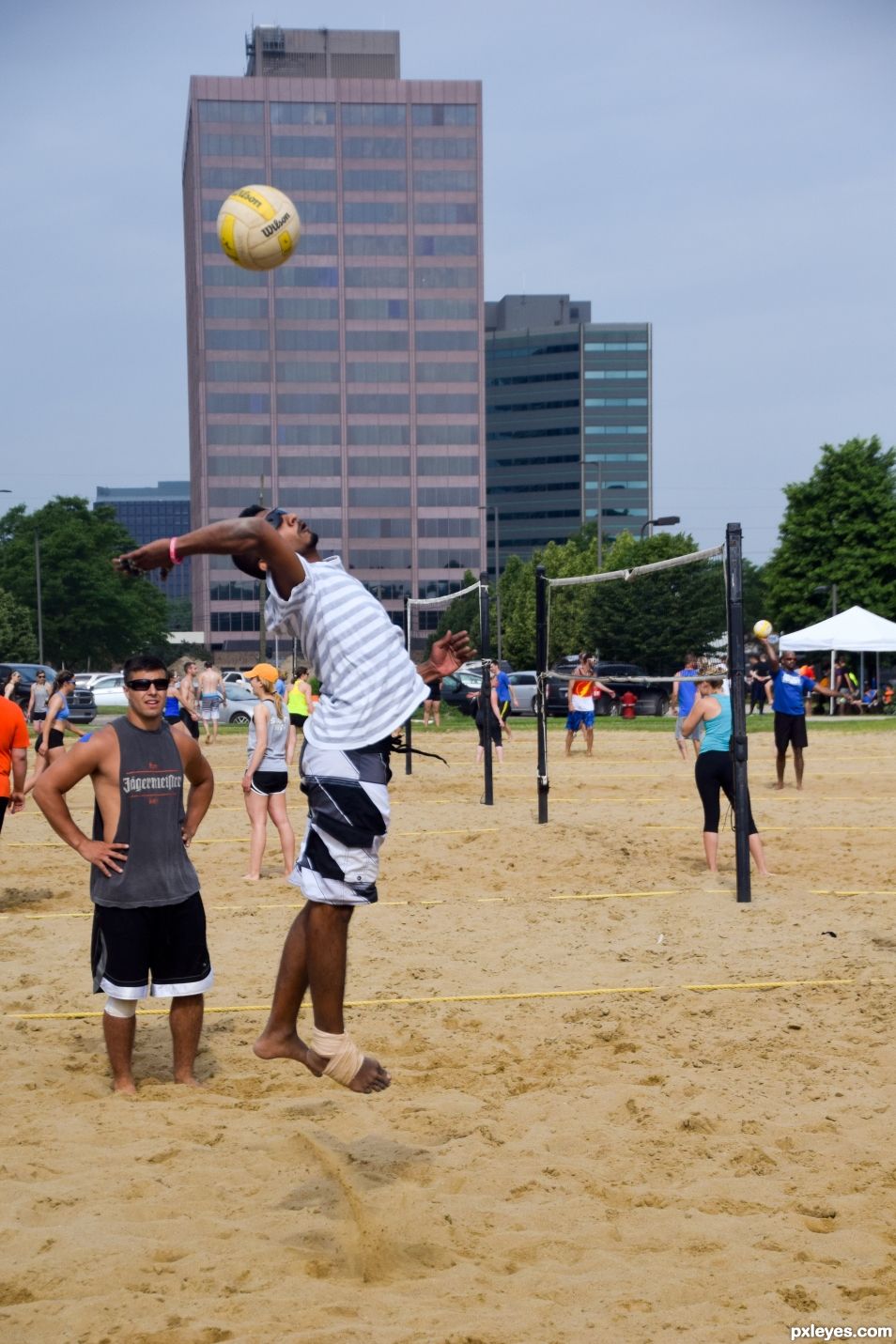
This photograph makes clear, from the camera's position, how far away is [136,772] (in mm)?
5586

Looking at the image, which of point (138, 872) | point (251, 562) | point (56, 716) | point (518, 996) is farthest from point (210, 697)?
point (251, 562)

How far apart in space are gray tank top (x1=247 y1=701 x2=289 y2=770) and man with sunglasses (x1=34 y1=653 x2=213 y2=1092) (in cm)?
451

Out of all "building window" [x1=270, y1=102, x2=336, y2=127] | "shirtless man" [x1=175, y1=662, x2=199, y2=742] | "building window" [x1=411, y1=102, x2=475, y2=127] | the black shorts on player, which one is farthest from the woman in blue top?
"building window" [x1=270, y1=102, x2=336, y2=127]

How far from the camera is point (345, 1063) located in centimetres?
419

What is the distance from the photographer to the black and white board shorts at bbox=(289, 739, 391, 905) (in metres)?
4.14

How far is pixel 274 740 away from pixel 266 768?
0.23 metres

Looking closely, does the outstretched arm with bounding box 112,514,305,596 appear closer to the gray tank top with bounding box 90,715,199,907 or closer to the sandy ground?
the gray tank top with bounding box 90,715,199,907

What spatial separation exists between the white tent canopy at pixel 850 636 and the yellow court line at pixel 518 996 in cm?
2456

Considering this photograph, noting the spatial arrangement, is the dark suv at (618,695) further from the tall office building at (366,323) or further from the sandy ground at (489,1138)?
the tall office building at (366,323)

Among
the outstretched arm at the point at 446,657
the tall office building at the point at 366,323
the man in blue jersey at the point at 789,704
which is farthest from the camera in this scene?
the tall office building at the point at 366,323

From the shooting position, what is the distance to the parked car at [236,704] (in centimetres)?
3494

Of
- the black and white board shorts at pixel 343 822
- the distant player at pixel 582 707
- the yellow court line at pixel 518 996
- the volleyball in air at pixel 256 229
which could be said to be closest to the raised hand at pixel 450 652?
the black and white board shorts at pixel 343 822

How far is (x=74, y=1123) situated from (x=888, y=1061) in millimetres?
3414

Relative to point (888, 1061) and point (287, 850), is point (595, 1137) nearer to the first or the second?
point (888, 1061)
